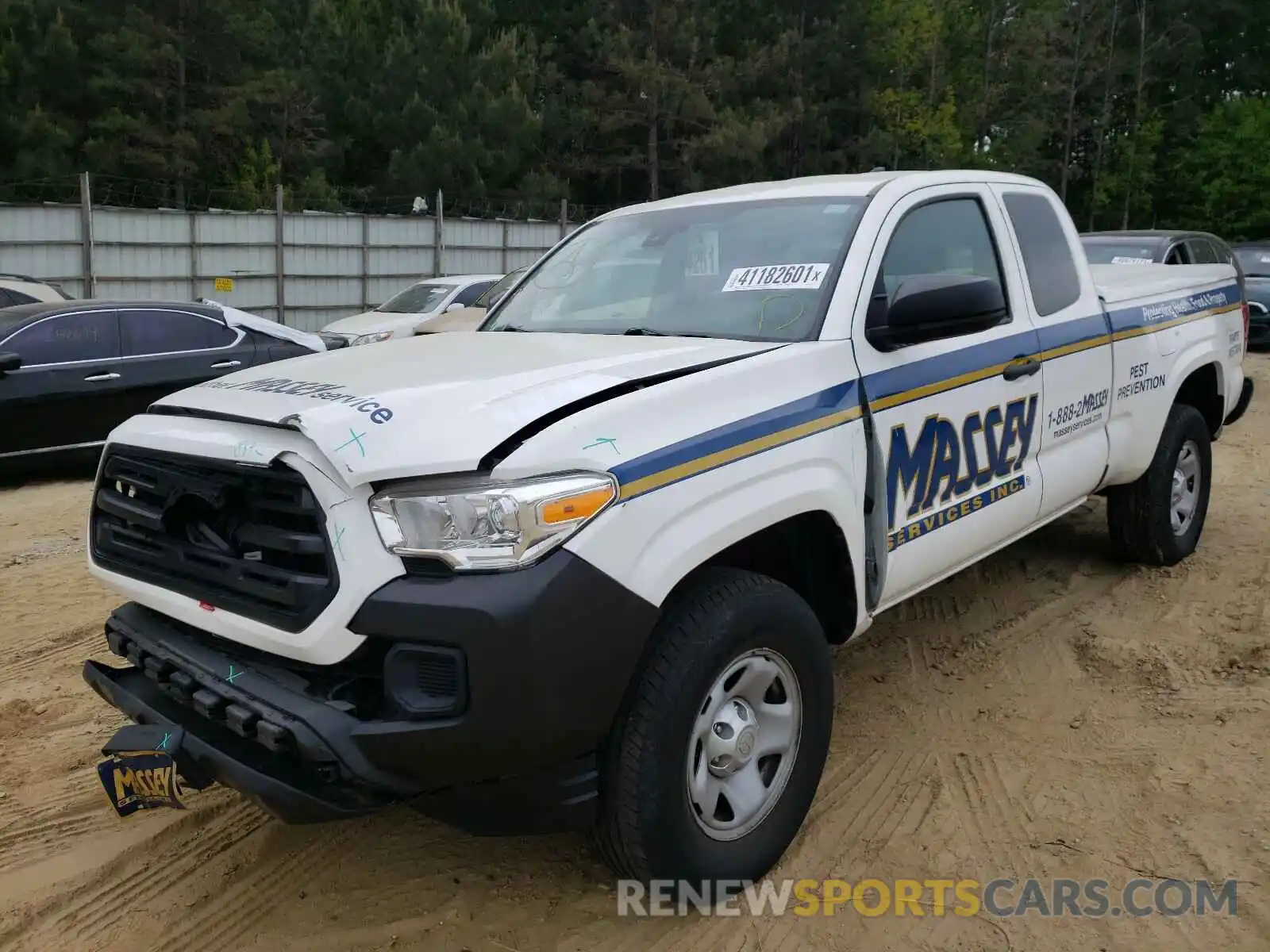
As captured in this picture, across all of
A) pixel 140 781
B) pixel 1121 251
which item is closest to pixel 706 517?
pixel 140 781

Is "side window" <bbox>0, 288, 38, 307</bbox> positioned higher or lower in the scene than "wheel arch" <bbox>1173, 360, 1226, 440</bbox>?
higher

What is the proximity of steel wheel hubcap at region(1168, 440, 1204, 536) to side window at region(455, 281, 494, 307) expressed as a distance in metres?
9.23

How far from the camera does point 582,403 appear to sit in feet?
8.69

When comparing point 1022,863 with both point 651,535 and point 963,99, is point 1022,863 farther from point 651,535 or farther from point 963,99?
point 963,99

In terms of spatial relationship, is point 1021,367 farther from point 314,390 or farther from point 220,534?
point 220,534

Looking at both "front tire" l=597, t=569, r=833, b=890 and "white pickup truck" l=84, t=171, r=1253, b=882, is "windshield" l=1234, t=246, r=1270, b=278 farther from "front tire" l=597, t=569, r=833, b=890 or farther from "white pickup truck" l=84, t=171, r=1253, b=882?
"front tire" l=597, t=569, r=833, b=890

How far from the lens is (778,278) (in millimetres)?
3467

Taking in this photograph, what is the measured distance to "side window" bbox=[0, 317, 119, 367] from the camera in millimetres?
7945

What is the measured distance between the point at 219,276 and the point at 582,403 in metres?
18.5

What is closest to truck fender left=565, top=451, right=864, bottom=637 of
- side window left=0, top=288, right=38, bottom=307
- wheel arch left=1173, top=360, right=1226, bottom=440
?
wheel arch left=1173, top=360, right=1226, bottom=440

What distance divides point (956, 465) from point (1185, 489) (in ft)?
9.19

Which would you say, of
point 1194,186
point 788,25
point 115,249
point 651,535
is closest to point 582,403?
point 651,535

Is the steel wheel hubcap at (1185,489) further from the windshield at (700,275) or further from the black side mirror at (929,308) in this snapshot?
the windshield at (700,275)

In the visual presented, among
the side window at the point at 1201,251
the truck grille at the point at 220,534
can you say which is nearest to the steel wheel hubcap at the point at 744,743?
the truck grille at the point at 220,534
